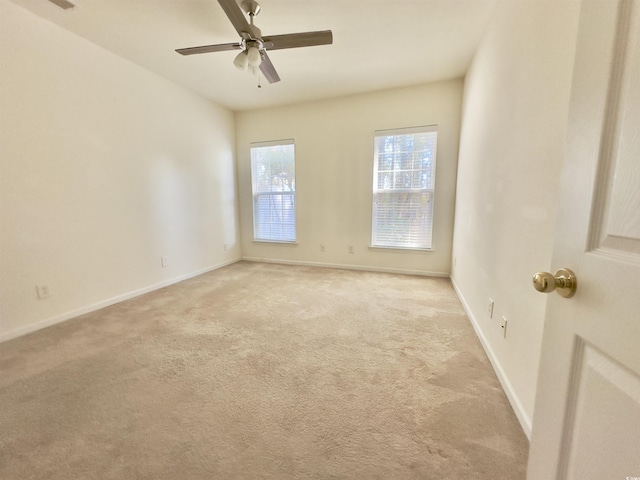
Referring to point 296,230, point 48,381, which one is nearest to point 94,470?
point 48,381

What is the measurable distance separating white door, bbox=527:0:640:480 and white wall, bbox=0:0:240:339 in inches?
133

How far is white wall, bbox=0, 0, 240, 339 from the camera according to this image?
208 cm

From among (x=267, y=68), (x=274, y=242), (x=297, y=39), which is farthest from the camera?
(x=274, y=242)

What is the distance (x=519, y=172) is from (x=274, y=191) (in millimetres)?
3620

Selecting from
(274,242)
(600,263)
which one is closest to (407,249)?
(274,242)

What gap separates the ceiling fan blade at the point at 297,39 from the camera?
193 centimetres

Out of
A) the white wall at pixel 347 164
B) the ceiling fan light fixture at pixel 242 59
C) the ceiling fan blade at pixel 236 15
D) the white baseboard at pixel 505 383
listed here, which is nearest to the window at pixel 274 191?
the white wall at pixel 347 164

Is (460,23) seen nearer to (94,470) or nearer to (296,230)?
(296,230)

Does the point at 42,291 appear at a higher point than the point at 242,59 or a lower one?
lower

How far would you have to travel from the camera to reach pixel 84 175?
99.0 inches

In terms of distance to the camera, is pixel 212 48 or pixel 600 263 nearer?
pixel 600 263

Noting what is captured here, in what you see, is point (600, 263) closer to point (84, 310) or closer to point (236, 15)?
point (236, 15)

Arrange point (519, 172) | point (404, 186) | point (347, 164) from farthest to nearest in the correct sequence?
point (347, 164), point (404, 186), point (519, 172)

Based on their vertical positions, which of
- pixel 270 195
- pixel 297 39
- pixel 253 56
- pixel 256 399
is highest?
pixel 297 39
